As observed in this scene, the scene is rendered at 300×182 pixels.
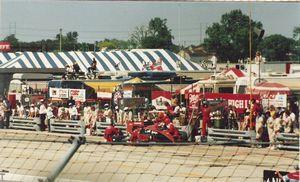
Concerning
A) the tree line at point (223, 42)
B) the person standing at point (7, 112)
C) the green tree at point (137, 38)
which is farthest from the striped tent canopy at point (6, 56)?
the green tree at point (137, 38)

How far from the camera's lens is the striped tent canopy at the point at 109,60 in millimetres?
16922

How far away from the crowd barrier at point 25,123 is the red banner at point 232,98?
5620 mm

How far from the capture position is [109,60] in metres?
18.2

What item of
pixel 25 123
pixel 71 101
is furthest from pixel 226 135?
pixel 25 123

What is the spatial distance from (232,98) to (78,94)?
5.40 metres

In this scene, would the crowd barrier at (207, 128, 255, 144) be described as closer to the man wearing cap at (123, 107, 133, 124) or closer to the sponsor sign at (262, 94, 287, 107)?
the sponsor sign at (262, 94, 287, 107)

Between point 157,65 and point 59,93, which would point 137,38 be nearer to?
point 157,65

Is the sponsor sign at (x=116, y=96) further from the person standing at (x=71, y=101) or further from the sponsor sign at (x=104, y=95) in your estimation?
the person standing at (x=71, y=101)

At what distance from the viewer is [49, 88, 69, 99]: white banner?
64.0ft

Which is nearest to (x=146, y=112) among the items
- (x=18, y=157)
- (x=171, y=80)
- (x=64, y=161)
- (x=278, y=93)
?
(x=171, y=80)

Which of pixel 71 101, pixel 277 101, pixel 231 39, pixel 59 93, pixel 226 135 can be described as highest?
pixel 231 39

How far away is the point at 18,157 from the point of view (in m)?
11.4

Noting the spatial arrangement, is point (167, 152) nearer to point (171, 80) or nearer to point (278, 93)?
point (278, 93)

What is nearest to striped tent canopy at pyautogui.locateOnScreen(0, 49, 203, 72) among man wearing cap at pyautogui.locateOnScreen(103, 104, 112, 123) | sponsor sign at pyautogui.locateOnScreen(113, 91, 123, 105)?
sponsor sign at pyautogui.locateOnScreen(113, 91, 123, 105)
